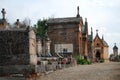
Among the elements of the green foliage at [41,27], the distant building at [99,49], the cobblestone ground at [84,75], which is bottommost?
the cobblestone ground at [84,75]

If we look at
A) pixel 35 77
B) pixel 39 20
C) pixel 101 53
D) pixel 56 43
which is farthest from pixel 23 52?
pixel 101 53

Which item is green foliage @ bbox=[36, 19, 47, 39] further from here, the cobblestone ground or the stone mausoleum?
the cobblestone ground

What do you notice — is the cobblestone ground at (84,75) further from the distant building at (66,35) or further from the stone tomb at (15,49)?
the distant building at (66,35)

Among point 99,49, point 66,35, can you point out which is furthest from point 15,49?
point 99,49

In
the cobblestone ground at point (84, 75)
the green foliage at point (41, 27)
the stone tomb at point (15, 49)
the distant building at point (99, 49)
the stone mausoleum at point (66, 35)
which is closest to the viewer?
the stone tomb at point (15, 49)

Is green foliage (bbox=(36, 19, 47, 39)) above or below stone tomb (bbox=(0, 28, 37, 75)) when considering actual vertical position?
above

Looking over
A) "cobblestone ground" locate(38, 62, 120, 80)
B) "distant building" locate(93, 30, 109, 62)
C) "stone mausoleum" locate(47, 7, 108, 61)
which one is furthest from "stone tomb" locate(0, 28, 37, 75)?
"distant building" locate(93, 30, 109, 62)

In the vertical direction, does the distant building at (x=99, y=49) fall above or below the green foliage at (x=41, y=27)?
below

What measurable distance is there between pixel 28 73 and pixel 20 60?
0.88m

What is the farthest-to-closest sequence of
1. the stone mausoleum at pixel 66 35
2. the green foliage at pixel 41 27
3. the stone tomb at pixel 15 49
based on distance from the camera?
the green foliage at pixel 41 27 < the stone mausoleum at pixel 66 35 < the stone tomb at pixel 15 49

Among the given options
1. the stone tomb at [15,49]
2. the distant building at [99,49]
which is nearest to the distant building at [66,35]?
the distant building at [99,49]

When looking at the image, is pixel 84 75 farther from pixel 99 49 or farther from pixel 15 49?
pixel 99 49

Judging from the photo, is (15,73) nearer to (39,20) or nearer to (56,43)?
(56,43)

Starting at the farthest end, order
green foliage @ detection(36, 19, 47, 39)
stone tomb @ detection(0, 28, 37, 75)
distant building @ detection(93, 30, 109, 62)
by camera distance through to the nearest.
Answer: distant building @ detection(93, 30, 109, 62) < green foliage @ detection(36, 19, 47, 39) < stone tomb @ detection(0, 28, 37, 75)
